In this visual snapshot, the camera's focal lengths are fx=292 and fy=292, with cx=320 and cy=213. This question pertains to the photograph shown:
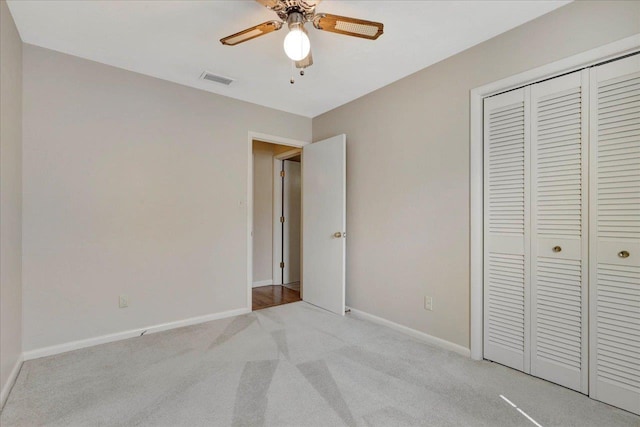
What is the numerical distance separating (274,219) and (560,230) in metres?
3.83

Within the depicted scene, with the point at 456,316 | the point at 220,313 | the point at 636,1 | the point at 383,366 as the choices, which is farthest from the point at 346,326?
the point at 636,1

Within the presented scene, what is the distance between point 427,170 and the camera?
271cm

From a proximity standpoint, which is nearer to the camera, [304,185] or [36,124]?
[36,124]

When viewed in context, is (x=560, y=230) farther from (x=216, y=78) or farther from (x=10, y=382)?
(x=10, y=382)

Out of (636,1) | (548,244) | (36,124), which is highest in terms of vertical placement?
(636,1)

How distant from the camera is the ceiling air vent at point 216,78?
2826 millimetres

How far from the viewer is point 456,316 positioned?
247cm

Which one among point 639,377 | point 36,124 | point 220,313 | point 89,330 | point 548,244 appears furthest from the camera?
point 220,313

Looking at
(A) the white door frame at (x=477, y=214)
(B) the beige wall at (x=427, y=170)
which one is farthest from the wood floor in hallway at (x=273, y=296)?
(A) the white door frame at (x=477, y=214)

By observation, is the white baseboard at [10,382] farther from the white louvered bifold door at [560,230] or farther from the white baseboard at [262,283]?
the white louvered bifold door at [560,230]

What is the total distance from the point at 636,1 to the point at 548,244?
1475mm

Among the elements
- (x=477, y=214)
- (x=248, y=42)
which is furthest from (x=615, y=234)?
(x=248, y=42)

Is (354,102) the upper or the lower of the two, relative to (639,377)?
upper

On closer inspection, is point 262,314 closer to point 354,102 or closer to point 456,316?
point 456,316
